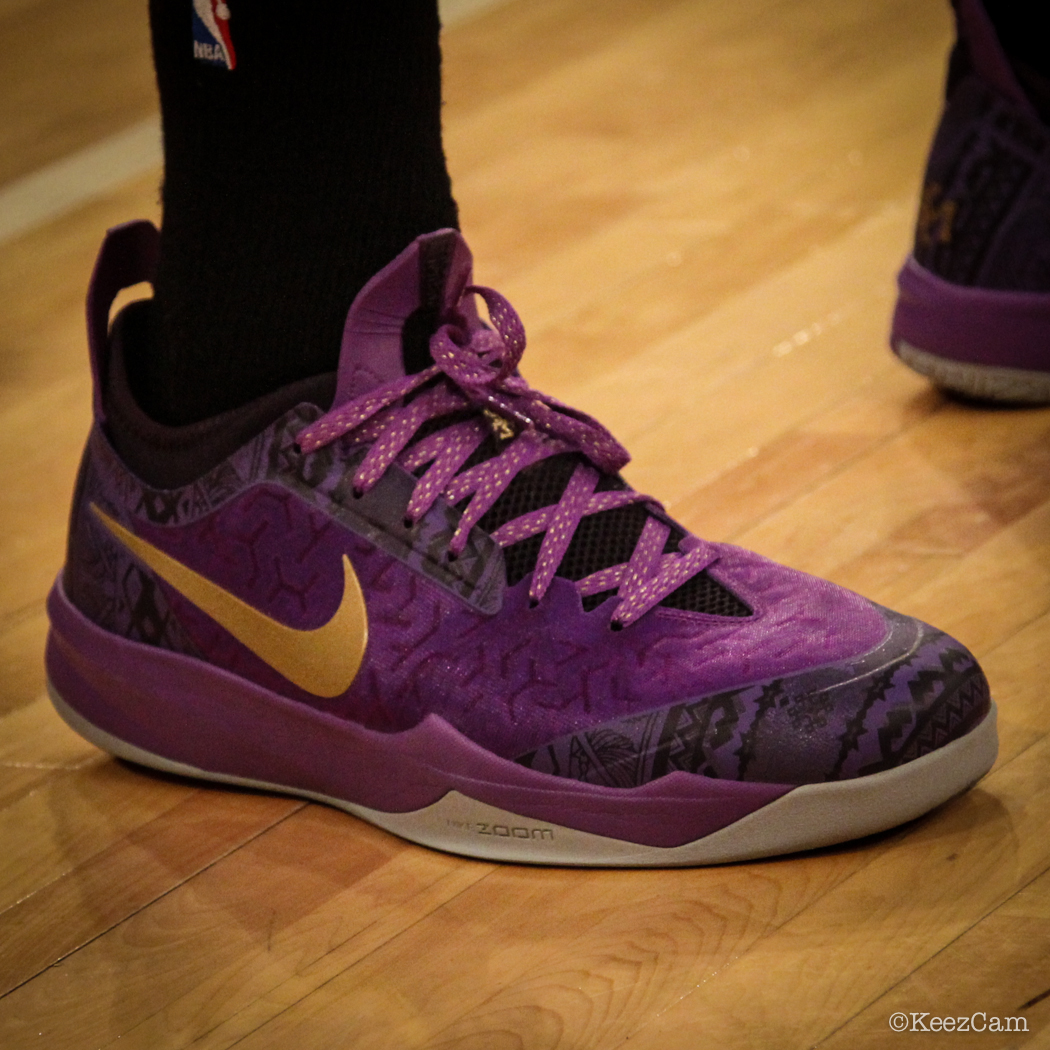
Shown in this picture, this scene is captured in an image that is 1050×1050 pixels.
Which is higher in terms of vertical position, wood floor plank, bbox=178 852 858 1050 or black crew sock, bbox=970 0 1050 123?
black crew sock, bbox=970 0 1050 123

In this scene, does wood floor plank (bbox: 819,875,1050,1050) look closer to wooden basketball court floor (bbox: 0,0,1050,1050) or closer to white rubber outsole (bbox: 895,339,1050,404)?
wooden basketball court floor (bbox: 0,0,1050,1050)

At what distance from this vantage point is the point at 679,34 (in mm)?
2557

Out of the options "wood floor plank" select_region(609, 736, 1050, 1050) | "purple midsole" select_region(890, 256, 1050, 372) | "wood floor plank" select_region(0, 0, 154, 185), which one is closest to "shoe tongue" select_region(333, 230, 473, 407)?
"wood floor plank" select_region(609, 736, 1050, 1050)

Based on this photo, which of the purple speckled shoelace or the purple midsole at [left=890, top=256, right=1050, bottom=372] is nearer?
the purple speckled shoelace

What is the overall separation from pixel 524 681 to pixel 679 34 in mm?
2018

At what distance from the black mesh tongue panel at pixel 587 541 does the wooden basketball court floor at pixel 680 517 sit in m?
0.15

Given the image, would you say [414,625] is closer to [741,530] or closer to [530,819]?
[530,819]

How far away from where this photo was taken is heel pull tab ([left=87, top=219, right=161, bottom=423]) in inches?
35.5

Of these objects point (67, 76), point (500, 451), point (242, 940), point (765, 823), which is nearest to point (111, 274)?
point (500, 451)

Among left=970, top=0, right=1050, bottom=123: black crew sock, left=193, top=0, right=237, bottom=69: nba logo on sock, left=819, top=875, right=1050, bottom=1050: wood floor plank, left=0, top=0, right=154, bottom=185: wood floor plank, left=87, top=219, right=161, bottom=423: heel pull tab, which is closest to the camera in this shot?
left=819, top=875, right=1050, bottom=1050: wood floor plank

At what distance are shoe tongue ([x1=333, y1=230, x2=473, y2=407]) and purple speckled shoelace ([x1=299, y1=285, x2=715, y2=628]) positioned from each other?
0.03ft

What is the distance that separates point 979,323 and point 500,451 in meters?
0.63

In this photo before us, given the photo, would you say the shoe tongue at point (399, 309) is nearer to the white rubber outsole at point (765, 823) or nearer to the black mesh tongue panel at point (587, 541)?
the black mesh tongue panel at point (587, 541)

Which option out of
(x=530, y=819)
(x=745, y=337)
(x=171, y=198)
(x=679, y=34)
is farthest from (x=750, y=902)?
(x=679, y=34)
